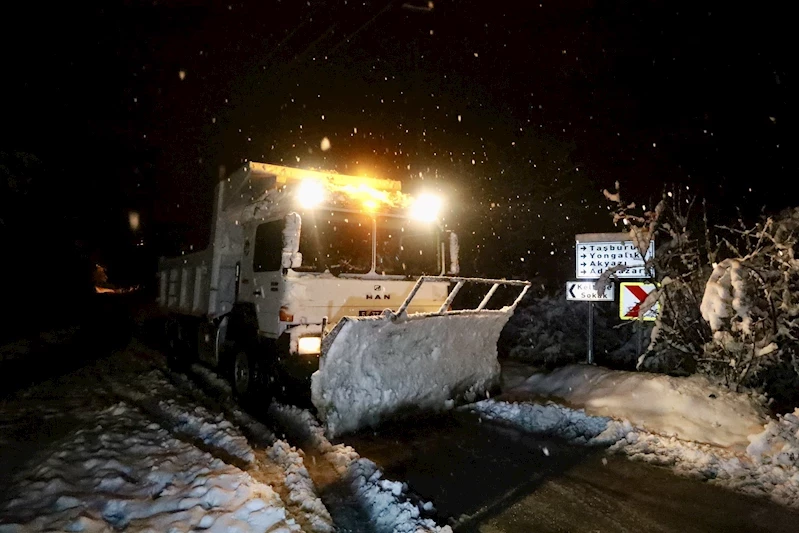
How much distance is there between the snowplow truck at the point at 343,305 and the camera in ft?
20.9

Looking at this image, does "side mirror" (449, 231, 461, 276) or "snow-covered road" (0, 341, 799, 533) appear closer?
"snow-covered road" (0, 341, 799, 533)

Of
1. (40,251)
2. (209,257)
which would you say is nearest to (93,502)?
(209,257)

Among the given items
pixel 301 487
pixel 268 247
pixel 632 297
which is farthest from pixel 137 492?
pixel 632 297

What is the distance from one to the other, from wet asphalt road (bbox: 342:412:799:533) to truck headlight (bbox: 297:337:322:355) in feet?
4.29

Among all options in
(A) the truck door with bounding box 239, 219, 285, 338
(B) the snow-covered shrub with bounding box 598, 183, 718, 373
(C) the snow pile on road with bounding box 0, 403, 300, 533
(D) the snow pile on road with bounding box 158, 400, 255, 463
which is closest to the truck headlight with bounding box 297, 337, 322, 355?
(A) the truck door with bounding box 239, 219, 285, 338

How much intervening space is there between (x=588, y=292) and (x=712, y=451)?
11.0ft

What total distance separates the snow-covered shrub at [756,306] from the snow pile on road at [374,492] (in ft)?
13.2

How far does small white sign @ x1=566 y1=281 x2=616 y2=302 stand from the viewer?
8119 millimetres

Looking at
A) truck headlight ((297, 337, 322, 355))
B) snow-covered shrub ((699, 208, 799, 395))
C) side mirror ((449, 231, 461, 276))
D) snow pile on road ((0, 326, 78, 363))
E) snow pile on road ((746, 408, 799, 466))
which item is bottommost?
snow pile on road ((0, 326, 78, 363))

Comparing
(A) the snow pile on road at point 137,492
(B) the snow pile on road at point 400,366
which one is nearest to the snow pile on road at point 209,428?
(A) the snow pile on road at point 137,492

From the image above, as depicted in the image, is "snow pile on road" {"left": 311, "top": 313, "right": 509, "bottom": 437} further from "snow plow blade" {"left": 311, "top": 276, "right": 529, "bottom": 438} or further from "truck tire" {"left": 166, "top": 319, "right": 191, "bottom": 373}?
"truck tire" {"left": 166, "top": 319, "right": 191, "bottom": 373}

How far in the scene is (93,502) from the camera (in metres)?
4.21

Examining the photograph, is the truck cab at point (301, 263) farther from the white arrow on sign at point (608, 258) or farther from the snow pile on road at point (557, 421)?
the white arrow on sign at point (608, 258)

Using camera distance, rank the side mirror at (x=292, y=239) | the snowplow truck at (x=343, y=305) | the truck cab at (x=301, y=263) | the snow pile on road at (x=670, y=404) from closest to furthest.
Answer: the snow pile on road at (x=670, y=404)
the snowplow truck at (x=343, y=305)
the side mirror at (x=292, y=239)
the truck cab at (x=301, y=263)
